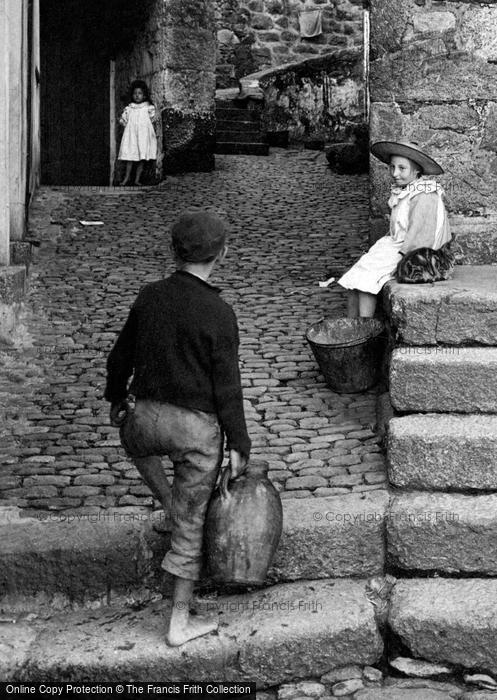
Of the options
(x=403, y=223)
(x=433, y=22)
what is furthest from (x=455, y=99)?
(x=403, y=223)

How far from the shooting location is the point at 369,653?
4023 millimetres

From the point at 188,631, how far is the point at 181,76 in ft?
30.4

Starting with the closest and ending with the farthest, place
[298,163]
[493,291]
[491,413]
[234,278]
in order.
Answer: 1. [491,413]
2. [493,291]
3. [234,278]
4. [298,163]

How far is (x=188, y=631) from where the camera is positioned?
3881mm

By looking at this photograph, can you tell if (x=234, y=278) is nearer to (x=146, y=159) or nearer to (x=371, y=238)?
(x=371, y=238)

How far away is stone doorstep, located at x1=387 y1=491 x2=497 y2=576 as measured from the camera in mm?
4301

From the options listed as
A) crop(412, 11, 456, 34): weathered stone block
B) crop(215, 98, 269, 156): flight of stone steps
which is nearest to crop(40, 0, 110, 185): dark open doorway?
crop(215, 98, 269, 156): flight of stone steps

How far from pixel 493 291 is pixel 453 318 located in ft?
1.02

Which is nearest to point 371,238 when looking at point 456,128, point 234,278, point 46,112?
point 456,128

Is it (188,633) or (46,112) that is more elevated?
(46,112)

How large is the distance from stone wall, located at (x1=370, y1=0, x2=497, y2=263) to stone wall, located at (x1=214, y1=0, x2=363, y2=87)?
11.0 meters

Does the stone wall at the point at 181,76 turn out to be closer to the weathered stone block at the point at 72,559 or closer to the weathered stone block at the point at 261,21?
the weathered stone block at the point at 261,21

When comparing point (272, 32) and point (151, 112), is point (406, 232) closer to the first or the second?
point (151, 112)

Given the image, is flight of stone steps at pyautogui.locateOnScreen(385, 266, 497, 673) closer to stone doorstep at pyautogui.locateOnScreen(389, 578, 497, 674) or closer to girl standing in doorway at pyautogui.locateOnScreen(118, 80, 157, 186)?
stone doorstep at pyautogui.locateOnScreen(389, 578, 497, 674)
